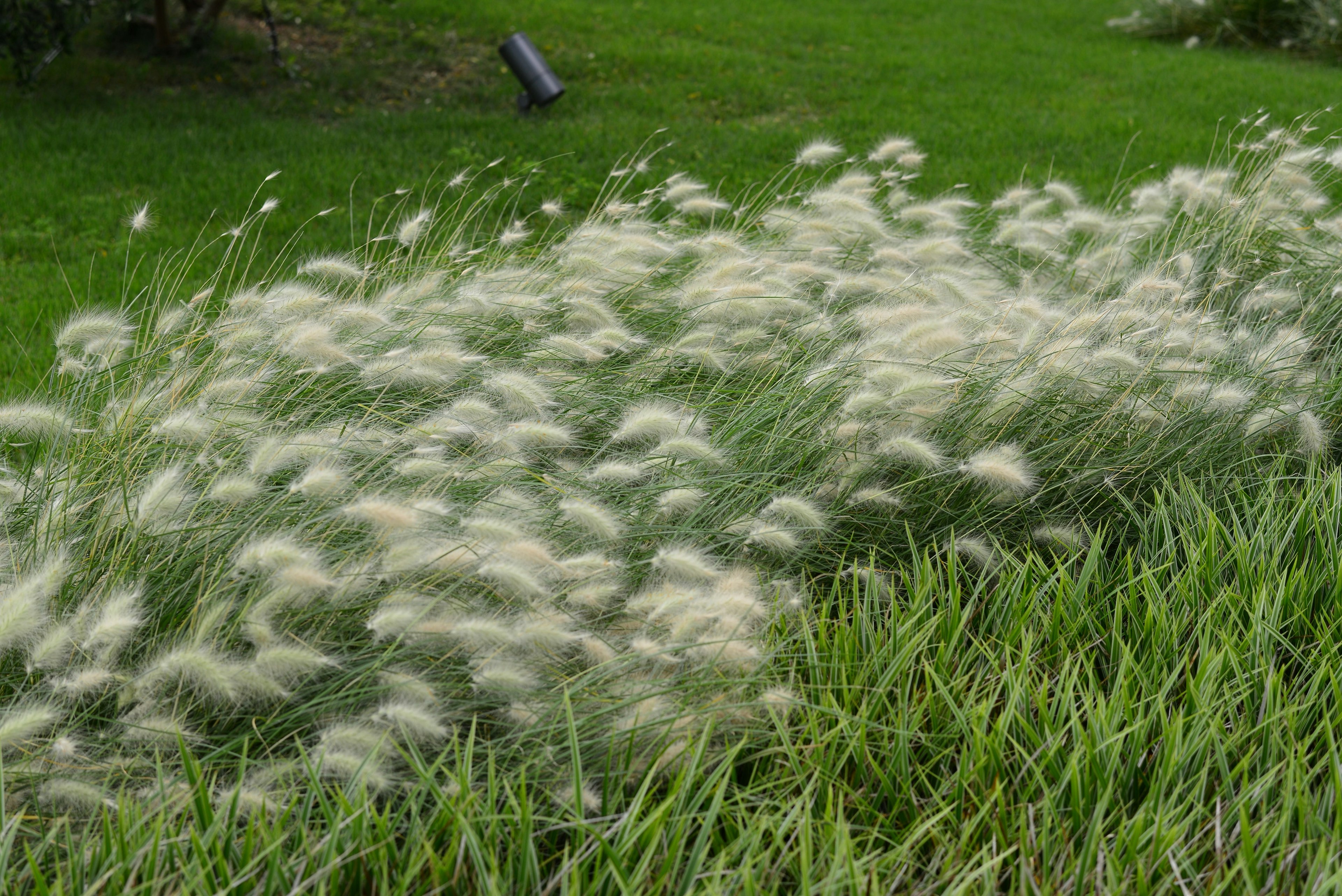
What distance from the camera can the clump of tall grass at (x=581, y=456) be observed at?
6.09ft

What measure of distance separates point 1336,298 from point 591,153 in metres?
4.44

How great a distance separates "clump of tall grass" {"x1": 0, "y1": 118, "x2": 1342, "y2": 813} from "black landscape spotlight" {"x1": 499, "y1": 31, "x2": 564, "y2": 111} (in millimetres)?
3782

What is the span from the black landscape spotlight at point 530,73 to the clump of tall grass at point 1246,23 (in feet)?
25.1

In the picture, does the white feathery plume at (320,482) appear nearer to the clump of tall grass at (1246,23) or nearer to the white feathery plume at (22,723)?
the white feathery plume at (22,723)

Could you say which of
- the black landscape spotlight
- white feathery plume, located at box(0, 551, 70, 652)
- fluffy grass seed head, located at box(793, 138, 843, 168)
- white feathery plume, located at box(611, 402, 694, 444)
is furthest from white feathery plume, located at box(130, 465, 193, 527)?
the black landscape spotlight

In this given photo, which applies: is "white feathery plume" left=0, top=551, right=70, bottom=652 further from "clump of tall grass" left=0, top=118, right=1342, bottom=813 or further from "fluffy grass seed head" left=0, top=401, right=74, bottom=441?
"fluffy grass seed head" left=0, top=401, right=74, bottom=441

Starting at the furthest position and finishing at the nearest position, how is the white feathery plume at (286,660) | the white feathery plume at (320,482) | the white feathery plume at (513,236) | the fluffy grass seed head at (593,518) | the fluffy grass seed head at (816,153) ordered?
the fluffy grass seed head at (816,153) → the white feathery plume at (513,236) → the fluffy grass seed head at (593,518) → the white feathery plume at (320,482) → the white feathery plume at (286,660)

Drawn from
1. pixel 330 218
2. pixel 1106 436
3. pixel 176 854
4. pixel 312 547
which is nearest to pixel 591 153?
pixel 330 218

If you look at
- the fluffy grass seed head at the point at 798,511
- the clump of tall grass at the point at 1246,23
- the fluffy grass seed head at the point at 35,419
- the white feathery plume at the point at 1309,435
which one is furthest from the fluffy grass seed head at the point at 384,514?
the clump of tall grass at the point at 1246,23

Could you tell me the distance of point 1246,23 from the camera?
1136 centimetres

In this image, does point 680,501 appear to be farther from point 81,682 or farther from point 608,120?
point 608,120

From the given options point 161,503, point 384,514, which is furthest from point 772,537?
point 161,503

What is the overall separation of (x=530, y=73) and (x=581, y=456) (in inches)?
209

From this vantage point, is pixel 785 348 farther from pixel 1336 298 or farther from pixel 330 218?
pixel 330 218
